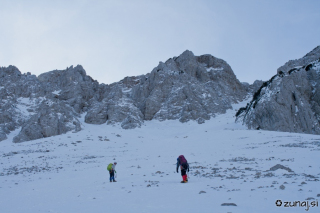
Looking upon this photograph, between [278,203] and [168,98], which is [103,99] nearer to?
[168,98]

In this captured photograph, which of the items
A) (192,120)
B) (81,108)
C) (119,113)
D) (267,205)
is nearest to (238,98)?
(192,120)

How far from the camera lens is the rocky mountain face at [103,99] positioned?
6008 centimetres

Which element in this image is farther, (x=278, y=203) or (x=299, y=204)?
(x=278, y=203)

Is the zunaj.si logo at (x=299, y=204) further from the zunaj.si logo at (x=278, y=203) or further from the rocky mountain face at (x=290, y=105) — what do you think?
the rocky mountain face at (x=290, y=105)

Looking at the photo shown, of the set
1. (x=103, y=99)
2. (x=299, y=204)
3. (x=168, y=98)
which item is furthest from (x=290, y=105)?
(x=103, y=99)

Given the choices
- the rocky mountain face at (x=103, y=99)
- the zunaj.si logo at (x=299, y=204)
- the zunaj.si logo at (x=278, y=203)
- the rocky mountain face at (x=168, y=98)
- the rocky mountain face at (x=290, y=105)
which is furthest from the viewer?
the rocky mountain face at (x=168, y=98)

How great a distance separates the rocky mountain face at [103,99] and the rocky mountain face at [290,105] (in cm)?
2401

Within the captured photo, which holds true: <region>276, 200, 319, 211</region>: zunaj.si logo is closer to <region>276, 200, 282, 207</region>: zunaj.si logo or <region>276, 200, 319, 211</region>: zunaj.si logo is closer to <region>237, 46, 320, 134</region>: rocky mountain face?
<region>276, 200, 282, 207</region>: zunaj.si logo

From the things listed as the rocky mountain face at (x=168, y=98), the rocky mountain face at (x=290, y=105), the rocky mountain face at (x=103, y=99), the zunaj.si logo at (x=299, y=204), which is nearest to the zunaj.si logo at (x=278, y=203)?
the zunaj.si logo at (x=299, y=204)

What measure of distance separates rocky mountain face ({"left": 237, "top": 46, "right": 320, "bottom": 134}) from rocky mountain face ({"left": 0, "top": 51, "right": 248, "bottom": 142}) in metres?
24.0

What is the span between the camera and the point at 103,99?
83.5m

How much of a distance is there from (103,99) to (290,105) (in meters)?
58.0

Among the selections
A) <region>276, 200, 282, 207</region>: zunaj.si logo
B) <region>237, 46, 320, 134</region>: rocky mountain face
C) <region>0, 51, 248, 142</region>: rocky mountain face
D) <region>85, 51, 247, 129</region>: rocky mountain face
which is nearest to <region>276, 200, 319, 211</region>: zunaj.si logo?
<region>276, 200, 282, 207</region>: zunaj.si logo

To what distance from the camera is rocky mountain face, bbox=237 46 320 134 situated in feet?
156
